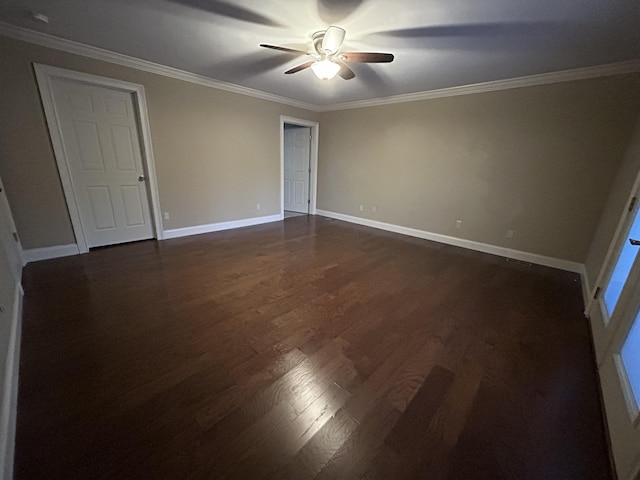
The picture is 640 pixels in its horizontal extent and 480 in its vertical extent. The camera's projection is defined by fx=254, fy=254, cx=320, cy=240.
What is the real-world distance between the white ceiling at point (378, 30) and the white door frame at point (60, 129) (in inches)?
15.3

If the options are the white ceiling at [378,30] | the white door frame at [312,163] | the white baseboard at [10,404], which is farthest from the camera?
the white door frame at [312,163]

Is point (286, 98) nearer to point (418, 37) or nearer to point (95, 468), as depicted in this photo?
point (418, 37)

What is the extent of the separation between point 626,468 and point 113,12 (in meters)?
4.31

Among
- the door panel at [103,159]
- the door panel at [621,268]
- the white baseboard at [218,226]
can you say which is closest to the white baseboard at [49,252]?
the door panel at [103,159]

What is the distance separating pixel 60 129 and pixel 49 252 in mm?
1473

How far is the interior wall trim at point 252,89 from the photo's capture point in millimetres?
2633

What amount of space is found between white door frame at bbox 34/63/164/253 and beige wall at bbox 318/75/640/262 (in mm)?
3547

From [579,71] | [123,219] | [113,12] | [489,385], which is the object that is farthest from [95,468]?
[579,71]

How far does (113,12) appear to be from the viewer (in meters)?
2.14

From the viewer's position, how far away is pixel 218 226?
4664 millimetres

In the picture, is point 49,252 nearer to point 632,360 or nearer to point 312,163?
point 312,163

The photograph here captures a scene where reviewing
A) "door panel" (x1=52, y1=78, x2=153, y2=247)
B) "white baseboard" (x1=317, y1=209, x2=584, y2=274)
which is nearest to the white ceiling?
"door panel" (x1=52, y1=78, x2=153, y2=247)

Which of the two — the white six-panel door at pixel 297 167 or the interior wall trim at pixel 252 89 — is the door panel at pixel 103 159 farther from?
the white six-panel door at pixel 297 167

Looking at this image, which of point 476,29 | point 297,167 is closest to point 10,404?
point 476,29
